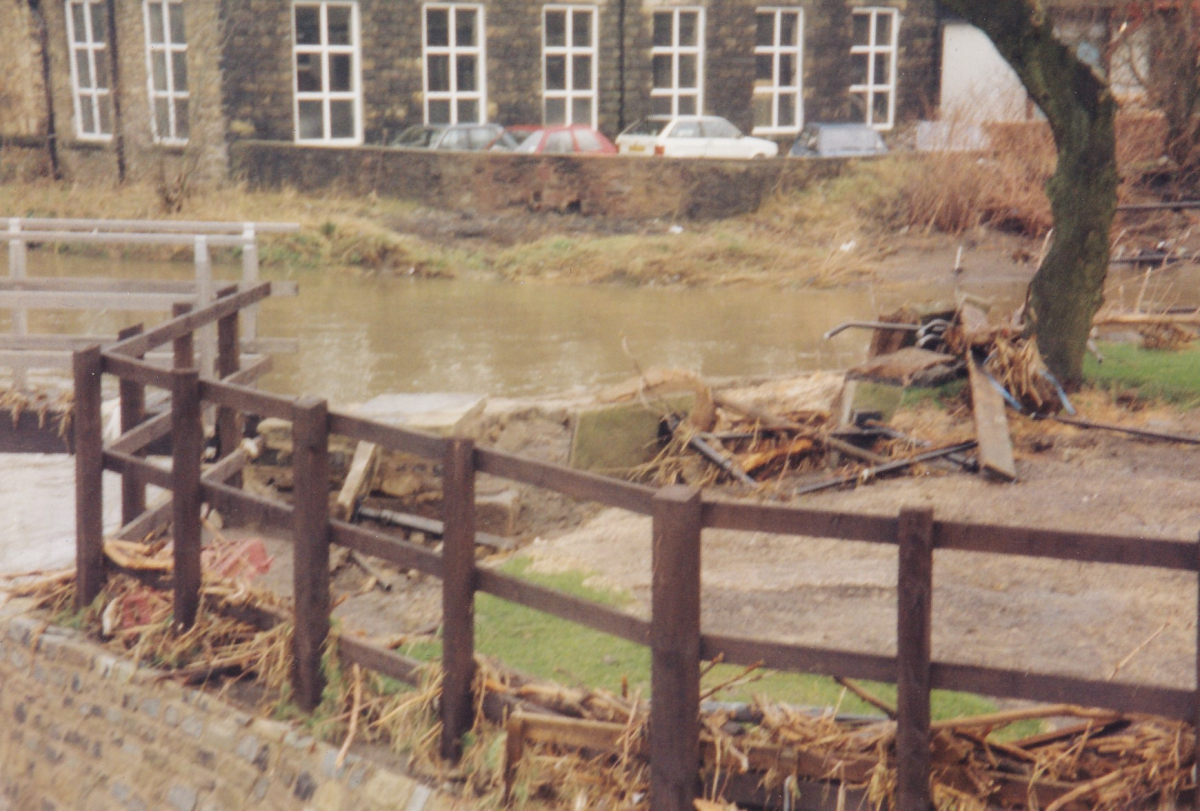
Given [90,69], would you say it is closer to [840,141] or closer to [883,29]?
[840,141]

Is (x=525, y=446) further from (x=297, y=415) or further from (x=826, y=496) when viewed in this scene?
(x=297, y=415)

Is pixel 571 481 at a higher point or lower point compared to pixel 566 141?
lower

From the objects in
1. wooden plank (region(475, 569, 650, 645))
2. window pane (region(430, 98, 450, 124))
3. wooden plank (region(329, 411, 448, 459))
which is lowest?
wooden plank (region(475, 569, 650, 645))

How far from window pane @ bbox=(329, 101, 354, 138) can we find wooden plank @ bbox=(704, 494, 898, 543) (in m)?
23.3

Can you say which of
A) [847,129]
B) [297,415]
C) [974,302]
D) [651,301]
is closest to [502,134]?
[847,129]

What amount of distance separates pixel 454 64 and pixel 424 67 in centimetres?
62

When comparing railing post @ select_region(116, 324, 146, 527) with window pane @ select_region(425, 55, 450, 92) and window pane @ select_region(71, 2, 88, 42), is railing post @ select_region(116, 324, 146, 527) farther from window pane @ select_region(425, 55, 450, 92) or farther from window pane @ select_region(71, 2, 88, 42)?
window pane @ select_region(71, 2, 88, 42)

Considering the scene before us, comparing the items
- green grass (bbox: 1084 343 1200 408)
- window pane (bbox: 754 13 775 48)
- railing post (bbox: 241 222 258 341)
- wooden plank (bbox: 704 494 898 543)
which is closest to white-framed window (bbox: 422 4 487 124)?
window pane (bbox: 754 13 775 48)

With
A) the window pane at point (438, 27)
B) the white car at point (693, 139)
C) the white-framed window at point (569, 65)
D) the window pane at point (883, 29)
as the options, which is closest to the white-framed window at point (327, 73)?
the window pane at point (438, 27)

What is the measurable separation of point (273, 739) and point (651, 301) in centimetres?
1316

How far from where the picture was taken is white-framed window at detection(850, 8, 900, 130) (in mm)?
29969

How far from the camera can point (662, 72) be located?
28203mm

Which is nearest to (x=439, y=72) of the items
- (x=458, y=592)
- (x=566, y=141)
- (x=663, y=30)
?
(x=566, y=141)

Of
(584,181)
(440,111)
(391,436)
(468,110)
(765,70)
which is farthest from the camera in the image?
(765,70)
